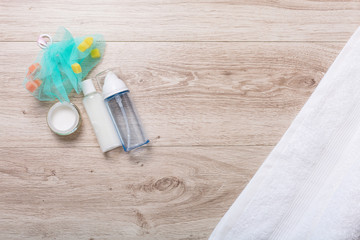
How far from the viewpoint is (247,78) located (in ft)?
2.27

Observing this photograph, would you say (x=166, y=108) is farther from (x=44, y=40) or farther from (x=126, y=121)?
(x=44, y=40)

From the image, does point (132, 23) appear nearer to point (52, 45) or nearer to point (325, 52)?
point (52, 45)

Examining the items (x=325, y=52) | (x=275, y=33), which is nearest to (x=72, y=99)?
(x=275, y=33)

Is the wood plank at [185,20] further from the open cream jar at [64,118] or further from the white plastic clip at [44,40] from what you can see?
the open cream jar at [64,118]

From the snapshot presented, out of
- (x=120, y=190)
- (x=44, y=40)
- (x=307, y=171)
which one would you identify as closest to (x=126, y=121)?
(x=120, y=190)

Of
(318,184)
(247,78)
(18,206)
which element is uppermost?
(247,78)

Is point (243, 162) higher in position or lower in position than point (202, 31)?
lower

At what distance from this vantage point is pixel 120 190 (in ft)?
2.25

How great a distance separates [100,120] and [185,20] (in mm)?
306

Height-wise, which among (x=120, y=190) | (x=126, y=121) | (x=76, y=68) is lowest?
(x=120, y=190)

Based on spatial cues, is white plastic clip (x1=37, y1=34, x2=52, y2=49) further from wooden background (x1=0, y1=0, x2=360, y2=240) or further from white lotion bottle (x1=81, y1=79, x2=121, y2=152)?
white lotion bottle (x1=81, y1=79, x2=121, y2=152)

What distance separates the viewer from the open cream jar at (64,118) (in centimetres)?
66

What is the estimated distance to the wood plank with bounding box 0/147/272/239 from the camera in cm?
68

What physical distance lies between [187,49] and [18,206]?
53cm
